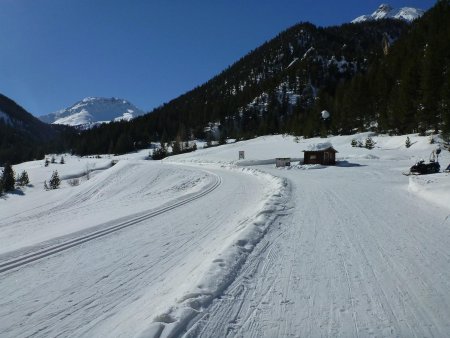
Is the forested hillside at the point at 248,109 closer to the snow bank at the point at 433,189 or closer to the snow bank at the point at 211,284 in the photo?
the snow bank at the point at 433,189

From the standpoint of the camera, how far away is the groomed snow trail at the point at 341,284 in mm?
4152

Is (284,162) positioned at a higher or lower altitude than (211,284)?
higher

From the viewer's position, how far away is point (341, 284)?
5.43 meters

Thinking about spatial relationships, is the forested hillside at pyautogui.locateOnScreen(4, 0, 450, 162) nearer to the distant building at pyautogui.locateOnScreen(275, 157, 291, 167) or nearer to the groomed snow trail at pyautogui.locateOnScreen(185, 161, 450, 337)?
the distant building at pyautogui.locateOnScreen(275, 157, 291, 167)

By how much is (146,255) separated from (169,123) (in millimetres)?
158529

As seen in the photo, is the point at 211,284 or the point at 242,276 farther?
the point at 242,276

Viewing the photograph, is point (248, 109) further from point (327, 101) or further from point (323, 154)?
point (323, 154)

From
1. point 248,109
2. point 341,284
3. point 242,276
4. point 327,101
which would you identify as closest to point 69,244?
point 242,276

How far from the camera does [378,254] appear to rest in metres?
6.98

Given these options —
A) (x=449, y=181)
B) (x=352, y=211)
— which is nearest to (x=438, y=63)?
(x=449, y=181)

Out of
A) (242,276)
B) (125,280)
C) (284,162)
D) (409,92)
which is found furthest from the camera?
(409,92)

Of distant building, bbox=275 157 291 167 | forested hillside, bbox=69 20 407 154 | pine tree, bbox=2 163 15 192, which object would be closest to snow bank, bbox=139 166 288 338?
distant building, bbox=275 157 291 167

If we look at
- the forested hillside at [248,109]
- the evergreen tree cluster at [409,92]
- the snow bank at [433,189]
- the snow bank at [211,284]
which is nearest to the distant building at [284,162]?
the evergreen tree cluster at [409,92]

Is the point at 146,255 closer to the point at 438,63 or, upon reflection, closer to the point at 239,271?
the point at 239,271
